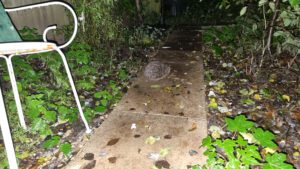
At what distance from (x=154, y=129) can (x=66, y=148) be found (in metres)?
0.81

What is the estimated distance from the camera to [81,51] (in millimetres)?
3562

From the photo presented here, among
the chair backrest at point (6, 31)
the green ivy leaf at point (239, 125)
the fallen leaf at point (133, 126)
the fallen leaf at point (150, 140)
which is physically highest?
the chair backrest at point (6, 31)

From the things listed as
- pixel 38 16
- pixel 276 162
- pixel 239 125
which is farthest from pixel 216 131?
pixel 38 16

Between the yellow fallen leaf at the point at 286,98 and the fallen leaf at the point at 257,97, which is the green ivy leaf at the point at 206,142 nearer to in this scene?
the fallen leaf at the point at 257,97

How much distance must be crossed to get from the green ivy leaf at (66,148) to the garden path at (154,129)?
0.12 m

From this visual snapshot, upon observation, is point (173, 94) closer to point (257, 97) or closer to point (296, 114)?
point (257, 97)

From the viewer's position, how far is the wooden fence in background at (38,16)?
3660 millimetres

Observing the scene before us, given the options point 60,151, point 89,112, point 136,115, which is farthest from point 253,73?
point 60,151

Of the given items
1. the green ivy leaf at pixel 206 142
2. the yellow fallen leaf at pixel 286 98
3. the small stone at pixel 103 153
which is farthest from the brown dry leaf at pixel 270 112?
the small stone at pixel 103 153

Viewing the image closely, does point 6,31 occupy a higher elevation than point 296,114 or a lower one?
higher

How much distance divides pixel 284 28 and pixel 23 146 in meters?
3.29

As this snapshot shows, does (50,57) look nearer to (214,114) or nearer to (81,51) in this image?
(81,51)

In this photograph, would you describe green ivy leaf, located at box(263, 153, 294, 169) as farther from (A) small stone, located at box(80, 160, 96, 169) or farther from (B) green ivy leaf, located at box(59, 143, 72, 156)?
(B) green ivy leaf, located at box(59, 143, 72, 156)

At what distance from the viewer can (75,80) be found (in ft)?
11.1
